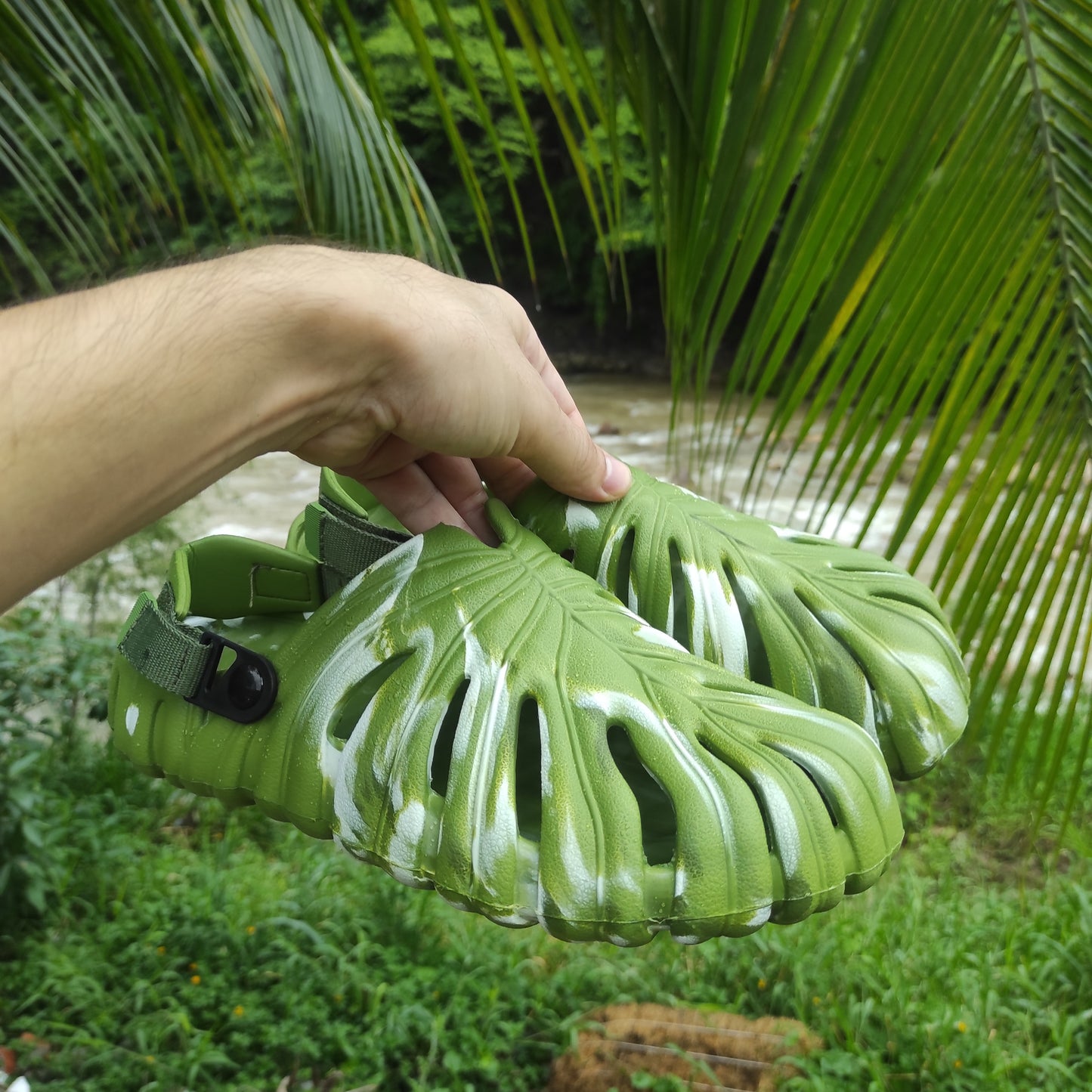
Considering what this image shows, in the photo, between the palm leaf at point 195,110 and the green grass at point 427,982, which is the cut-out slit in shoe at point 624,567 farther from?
the green grass at point 427,982

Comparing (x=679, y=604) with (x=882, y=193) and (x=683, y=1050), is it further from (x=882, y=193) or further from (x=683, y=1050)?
(x=683, y=1050)

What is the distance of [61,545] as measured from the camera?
1.45 ft

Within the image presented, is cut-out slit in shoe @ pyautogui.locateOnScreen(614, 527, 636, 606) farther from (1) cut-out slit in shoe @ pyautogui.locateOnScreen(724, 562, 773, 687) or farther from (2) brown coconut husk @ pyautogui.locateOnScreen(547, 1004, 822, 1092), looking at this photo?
(2) brown coconut husk @ pyautogui.locateOnScreen(547, 1004, 822, 1092)

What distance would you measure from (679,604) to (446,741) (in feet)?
0.62

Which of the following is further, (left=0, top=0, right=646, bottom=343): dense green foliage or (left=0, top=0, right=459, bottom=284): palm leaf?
(left=0, top=0, right=646, bottom=343): dense green foliage

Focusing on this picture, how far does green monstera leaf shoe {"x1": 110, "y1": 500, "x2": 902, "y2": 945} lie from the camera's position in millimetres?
478

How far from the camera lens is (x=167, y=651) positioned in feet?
1.89

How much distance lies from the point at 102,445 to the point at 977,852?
1885 mm

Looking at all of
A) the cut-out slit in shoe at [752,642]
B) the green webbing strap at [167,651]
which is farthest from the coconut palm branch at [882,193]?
the green webbing strap at [167,651]

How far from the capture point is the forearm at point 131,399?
0.42 meters

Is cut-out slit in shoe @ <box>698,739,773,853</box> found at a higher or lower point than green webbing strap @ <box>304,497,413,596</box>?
higher

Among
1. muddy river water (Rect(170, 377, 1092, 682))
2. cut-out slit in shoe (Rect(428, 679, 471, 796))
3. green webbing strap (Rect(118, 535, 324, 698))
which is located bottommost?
muddy river water (Rect(170, 377, 1092, 682))

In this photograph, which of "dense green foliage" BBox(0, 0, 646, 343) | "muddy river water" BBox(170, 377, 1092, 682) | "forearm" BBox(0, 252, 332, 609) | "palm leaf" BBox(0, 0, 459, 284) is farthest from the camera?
"dense green foliage" BBox(0, 0, 646, 343)

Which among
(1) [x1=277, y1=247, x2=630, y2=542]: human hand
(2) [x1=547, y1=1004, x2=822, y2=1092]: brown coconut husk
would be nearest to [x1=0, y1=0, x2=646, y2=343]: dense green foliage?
(2) [x1=547, y1=1004, x2=822, y2=1092]: brown coconut husk
